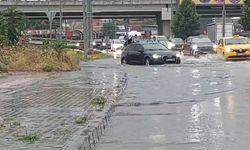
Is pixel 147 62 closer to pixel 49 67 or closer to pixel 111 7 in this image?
pixel 49 67

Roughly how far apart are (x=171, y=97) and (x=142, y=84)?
Result: 4183mm

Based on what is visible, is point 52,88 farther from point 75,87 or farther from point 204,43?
point 204,43

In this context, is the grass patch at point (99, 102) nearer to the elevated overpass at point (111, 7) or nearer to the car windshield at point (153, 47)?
the car windshield at point (153, 47)

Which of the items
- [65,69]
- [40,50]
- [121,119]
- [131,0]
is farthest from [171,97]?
[131,0]

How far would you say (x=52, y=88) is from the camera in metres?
18.1

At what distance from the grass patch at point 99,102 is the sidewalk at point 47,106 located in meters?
0.16

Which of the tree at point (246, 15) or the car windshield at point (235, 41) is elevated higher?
the tree at point (246, 15)

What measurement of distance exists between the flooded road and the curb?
5.0 inches

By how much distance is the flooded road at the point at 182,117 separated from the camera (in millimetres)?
9273

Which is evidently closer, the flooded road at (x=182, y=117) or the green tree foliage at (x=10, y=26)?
the flooded road at (x=182, y=117)

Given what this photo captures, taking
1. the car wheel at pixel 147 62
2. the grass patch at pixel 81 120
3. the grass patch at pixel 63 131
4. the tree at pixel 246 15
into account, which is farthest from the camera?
the tree at pixel 246 15

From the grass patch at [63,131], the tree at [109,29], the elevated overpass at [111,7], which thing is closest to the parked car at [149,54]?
the grass patch at [63,131]

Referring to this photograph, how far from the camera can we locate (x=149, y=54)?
34.4 m

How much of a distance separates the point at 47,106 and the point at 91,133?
12.6 feet
